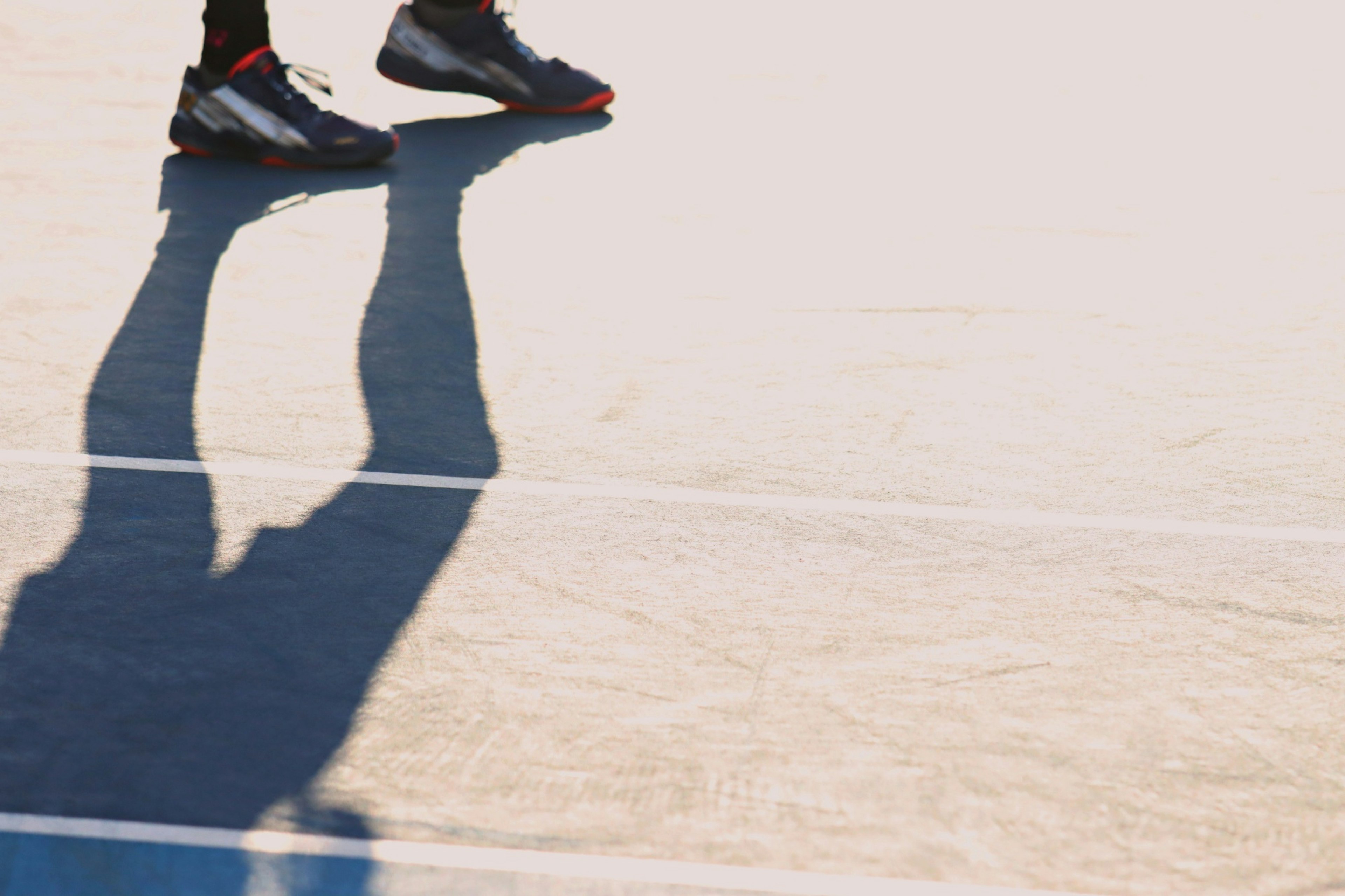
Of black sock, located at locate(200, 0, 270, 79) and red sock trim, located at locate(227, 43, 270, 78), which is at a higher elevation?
black sock, located at locate(200, 0, 270, 79)

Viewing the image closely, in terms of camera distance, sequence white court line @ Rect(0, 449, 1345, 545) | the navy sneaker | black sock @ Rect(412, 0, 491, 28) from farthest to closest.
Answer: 1. black sock @ Rect(412, 0, 491, 28)
2. the navy sneaker
3. white court line @ Rect(0, 449, 1345, 545)

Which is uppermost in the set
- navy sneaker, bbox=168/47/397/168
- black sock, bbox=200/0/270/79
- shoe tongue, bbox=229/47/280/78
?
black sock, bbox=200/0/270/79

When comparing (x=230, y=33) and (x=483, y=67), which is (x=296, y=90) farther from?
(x=483, y=67)

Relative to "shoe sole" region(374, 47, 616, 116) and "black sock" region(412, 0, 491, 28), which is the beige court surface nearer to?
"shoe sole" region(374, 47, 616, 116)

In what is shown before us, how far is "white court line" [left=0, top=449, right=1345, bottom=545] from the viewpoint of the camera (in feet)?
9.04

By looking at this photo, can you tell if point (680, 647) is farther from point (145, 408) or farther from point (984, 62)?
point (984, 62)

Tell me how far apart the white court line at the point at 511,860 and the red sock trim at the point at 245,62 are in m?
3.30

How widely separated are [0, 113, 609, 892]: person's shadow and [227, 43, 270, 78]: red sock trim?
3.76 ft

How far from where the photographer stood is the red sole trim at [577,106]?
532 centimetres

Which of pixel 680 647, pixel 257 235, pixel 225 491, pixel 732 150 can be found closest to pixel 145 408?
pixel 225 491

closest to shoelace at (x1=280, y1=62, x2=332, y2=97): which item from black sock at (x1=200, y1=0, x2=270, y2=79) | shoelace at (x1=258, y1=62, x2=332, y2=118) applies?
shoelace at (x1=258, y1=62, x2=332, y2=118)

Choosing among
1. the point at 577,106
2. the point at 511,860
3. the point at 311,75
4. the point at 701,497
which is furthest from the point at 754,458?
the point at 311,75

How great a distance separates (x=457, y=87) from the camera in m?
5.34

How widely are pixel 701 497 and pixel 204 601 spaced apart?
3.06ft
